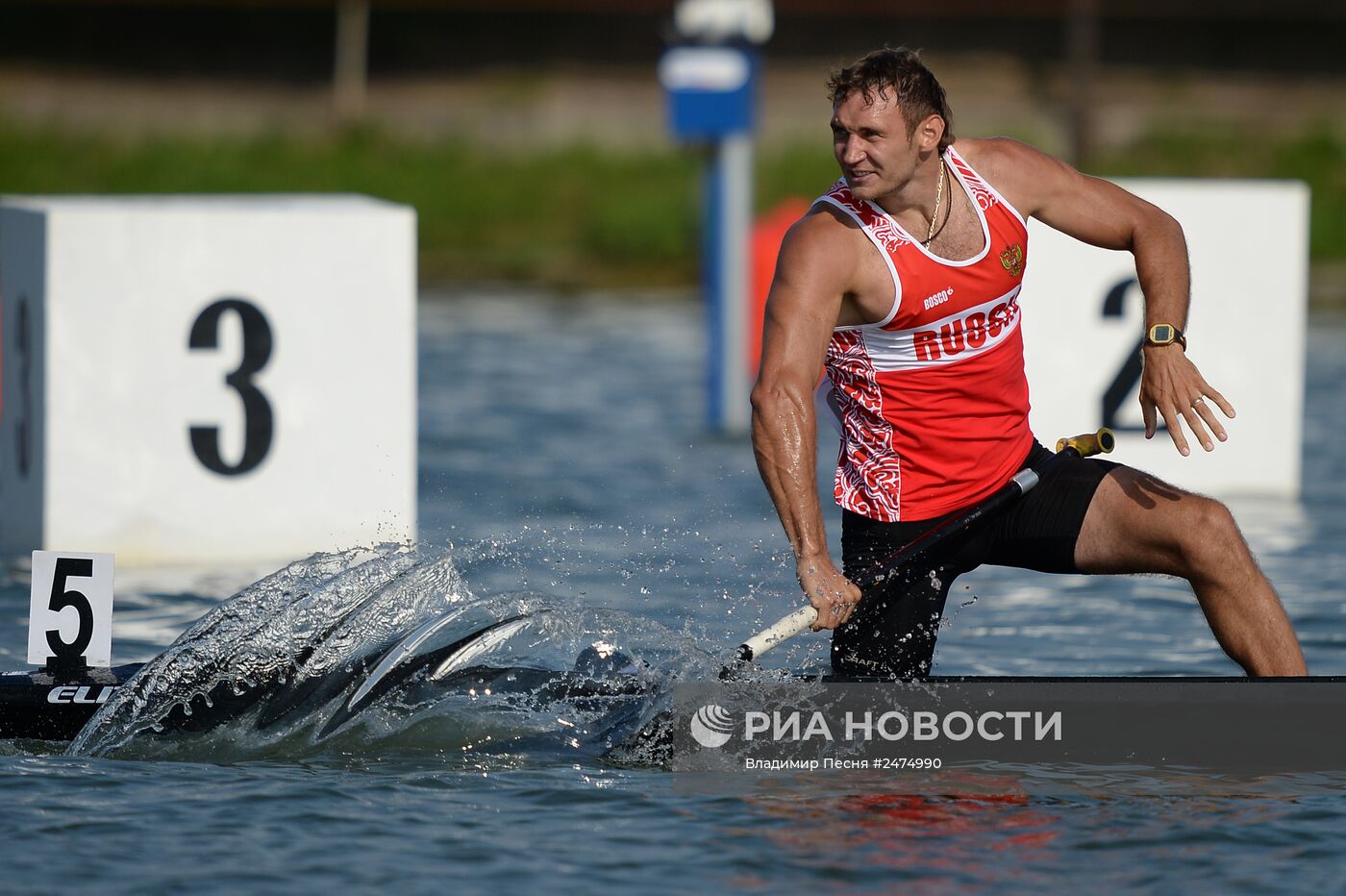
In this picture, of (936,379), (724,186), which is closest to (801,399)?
(936,379)

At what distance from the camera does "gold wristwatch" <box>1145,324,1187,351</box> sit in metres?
4.62

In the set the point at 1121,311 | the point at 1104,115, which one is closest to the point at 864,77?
the point at 1121,311

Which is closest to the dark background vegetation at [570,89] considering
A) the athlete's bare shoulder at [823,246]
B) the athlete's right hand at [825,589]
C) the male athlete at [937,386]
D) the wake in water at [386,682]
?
the wake in water at [386,682]

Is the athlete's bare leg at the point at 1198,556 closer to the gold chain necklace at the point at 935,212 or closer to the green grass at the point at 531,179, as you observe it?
the gold chain necklace at the point at 935,212

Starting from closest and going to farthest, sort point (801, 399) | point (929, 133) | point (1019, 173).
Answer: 1. point (801, 399)
2. point (929, 133)
3. point (1019, 173)

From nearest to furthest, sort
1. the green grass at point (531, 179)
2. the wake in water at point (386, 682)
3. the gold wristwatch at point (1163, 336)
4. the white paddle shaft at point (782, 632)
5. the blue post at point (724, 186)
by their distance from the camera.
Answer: the white paddle shaft at point (782, 632) < the gold wristwatch at point (1163, 336) < the wake in water at point (386, 682) < the blue post at point (724, 186) < the green grass at point (531, 179)

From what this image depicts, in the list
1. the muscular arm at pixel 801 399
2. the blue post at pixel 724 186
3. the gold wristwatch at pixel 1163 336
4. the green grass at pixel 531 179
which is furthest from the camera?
the green grass at pixel 531 179

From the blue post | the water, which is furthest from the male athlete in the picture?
the blue post

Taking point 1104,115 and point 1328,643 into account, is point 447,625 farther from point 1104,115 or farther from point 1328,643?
point 1104,115

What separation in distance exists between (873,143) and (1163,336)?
0.82 metres

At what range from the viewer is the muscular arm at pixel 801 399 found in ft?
14.0

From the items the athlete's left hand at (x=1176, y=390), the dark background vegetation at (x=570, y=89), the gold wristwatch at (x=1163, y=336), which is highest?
the dark background vegetation at (x=570, y=89)

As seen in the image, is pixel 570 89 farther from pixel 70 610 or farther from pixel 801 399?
pixel 801 399

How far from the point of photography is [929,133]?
4.42 meters
